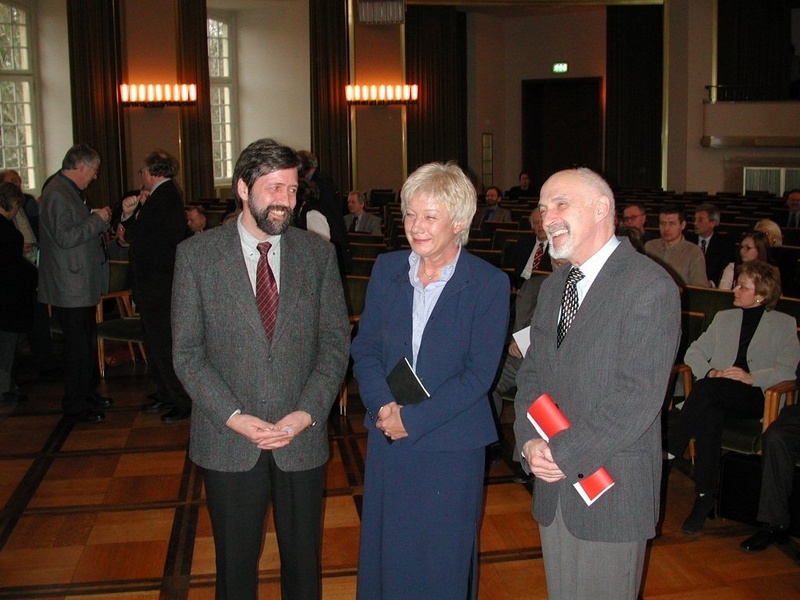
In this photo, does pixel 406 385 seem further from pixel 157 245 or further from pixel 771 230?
pixel 771 230

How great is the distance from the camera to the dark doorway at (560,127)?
20.4 m

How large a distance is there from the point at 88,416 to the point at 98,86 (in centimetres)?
928

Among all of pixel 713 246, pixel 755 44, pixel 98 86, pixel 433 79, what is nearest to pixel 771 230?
pixel 713 246

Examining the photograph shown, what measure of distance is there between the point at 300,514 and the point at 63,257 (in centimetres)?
327

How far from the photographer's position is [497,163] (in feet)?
65.4

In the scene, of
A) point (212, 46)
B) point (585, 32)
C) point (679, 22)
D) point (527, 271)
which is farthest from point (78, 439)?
point (585, 32)

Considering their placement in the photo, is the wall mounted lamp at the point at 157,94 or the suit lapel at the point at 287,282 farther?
the wall mounted lamp at the point at 157,94

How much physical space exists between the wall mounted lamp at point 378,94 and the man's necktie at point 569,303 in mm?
13792

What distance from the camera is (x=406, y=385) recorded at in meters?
2.56

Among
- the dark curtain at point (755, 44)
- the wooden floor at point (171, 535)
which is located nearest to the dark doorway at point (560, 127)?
the dark curtain at point (755, 44)

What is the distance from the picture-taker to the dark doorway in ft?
66.8

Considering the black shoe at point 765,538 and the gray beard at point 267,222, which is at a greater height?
→ the gray beard at point 267,222

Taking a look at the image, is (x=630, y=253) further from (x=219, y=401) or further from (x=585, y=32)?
(x=585, y=32)

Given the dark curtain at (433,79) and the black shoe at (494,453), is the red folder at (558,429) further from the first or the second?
the dark curtain at (433,79)
